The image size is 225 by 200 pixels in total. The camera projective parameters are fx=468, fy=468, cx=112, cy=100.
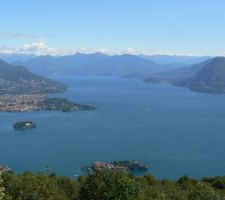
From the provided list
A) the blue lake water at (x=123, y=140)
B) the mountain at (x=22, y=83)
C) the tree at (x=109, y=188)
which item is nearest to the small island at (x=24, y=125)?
the blue lake water at (x=123, y=140)

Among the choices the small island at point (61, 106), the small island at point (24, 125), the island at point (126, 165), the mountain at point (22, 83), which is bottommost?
the island at point (126, 165)

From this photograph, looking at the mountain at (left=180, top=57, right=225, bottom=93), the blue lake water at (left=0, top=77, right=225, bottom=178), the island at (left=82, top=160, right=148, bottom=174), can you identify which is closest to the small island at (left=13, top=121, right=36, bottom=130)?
the blue lake water at (left=0, top=77, right=225, bottom=178)

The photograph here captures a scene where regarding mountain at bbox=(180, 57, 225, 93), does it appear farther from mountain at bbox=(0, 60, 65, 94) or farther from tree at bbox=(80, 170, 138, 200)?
tree at bbox=(80, 170, 138, 200)

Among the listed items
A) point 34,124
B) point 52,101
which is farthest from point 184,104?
point 34,124

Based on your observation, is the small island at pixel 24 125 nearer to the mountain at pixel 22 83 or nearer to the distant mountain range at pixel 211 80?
the mountain at pixel 22 83

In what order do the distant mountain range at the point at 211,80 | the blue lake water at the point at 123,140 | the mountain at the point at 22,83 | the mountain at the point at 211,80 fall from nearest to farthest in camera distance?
the blue lake water at the point at 123,140 → the mountain at the point at 22,83 → the mountain at the point at 211,80 → the distant mountain range at the point at 211,80

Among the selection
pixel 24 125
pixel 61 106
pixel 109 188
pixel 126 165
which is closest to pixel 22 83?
pixel 61 106

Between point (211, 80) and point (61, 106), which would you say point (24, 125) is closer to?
point (61, 106)
